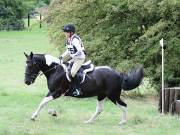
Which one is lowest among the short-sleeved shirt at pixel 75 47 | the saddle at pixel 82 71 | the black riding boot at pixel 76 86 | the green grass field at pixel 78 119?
the green grass field at pixel 78 119

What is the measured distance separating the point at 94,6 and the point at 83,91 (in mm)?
7332

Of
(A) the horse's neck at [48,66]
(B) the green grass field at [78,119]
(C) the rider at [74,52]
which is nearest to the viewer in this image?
(B) the green grass field at [78,119]

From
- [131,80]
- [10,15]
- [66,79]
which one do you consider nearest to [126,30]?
[131,80]

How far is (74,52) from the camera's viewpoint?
1264cm

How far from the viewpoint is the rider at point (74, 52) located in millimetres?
12461

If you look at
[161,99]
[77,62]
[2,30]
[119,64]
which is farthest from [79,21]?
[2,30]

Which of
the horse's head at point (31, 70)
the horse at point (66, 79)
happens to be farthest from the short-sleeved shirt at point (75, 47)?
the horse's head at point (31, 70)

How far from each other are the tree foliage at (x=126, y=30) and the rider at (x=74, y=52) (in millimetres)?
5516

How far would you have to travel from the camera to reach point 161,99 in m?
15.1

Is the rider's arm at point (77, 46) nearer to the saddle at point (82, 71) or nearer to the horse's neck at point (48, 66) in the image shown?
the saddle at point (82, 71)

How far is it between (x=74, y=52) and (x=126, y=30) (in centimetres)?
708

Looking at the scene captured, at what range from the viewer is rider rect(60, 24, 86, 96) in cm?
1246

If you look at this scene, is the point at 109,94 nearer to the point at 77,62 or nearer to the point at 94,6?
the point at 77,62

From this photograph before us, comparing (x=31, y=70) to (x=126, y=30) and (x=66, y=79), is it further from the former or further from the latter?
(x=126, y=30)
